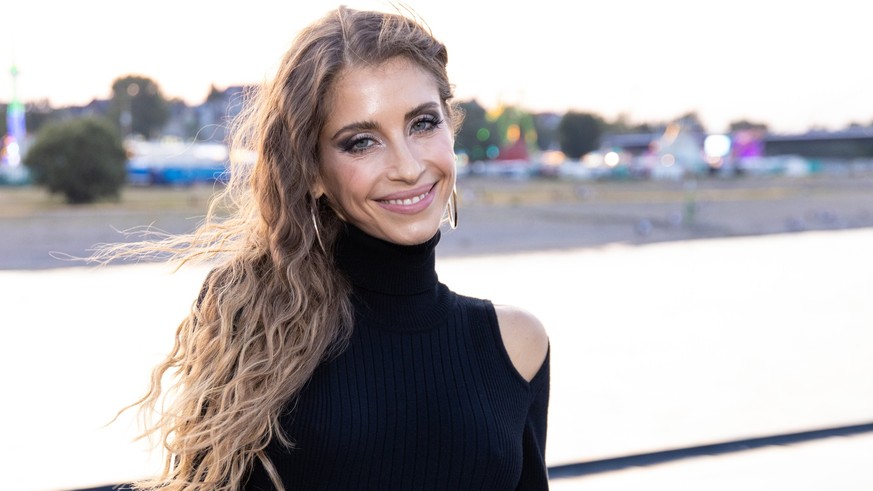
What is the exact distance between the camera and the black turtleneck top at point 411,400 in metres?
1.62

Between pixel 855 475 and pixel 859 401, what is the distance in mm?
1789

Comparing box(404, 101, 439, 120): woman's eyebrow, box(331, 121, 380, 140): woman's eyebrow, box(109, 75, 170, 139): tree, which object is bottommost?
box(331, 121, 380, 140): woman's eyebrow

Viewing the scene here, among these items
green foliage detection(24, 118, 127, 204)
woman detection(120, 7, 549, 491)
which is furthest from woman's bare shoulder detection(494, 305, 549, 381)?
green foliage detection(24, 118, 127, 204)

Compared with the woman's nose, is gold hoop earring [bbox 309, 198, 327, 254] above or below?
below

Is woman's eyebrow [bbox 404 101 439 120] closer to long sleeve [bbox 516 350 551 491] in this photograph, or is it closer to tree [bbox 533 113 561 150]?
long sleeve [bbox 516 350 551 491]

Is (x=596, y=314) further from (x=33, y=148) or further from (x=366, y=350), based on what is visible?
(x=33, y=148)

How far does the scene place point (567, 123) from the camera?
68188mm

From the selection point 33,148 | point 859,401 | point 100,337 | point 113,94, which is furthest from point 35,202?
point 113,94

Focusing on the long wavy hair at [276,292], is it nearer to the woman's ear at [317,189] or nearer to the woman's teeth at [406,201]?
the woman's ear at [317,189]

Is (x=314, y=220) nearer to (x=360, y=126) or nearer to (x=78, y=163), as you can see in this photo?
(x=360, y=126)

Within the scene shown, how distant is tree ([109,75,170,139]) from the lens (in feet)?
172

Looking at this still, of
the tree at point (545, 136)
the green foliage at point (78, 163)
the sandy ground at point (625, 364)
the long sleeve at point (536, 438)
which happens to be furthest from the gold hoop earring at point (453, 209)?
the tree at point (545, 136)

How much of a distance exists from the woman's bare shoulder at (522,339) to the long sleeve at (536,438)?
0.06 feet

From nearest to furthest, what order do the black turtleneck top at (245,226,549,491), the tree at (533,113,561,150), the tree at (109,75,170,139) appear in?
the black turtleneck top at (245,226,549,491) < the tree at (109,75,170,139) < the tree at (533,113,561,150)
